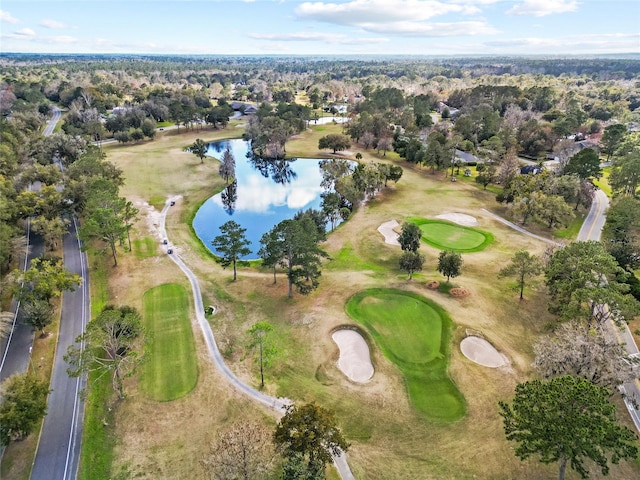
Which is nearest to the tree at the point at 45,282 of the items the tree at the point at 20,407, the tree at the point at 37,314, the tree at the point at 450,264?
the tree at the point at 37,314

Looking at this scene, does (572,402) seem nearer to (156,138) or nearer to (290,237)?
(290,237)

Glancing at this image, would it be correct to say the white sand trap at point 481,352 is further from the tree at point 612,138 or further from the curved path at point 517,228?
the tree at point 612,138

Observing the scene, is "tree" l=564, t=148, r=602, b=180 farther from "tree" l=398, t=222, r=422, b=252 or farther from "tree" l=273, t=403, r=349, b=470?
"tree" l=273, t=403, r=349, b=470

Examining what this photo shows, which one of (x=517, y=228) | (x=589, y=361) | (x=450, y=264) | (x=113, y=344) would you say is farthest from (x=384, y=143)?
(x=113, y=344)

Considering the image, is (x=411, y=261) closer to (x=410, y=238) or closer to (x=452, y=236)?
(x=410, y=238)

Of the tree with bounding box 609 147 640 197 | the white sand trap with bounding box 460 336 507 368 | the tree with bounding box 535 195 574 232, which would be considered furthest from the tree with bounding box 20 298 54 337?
the tree with bounding box 609 147 640 197

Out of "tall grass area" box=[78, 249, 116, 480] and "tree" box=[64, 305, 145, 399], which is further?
"tree" box=[64, 305, 145, 399]
